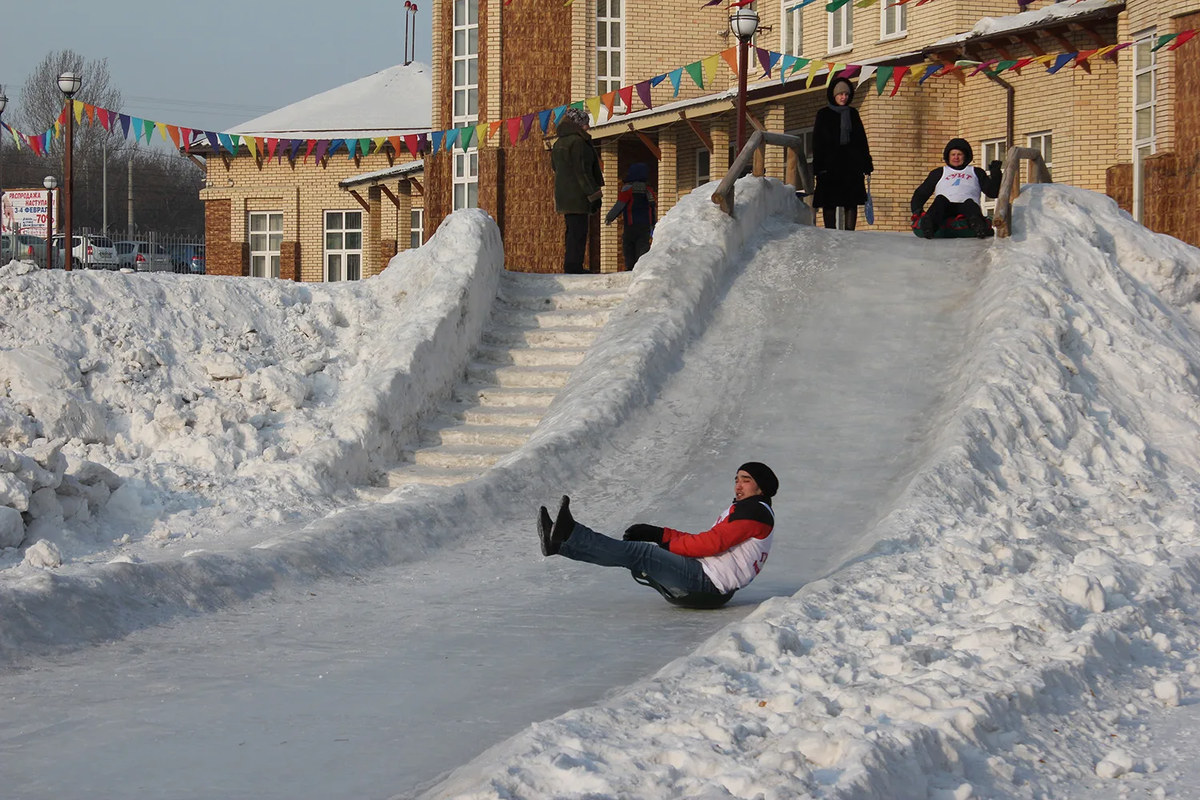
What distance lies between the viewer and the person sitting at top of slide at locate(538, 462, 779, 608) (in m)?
6.25

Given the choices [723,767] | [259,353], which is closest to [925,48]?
[259,353]

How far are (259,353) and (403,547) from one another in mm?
5834

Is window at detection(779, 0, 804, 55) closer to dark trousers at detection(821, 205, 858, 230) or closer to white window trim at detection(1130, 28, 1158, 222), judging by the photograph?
white window trim at detection(1130, 28, 1158, 222)

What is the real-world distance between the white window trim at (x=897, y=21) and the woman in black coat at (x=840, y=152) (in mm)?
8446

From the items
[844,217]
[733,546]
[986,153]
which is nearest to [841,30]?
[986,153]

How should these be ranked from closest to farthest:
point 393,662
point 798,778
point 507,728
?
1. point 798,778
2. point 507,728
3. point 393,662

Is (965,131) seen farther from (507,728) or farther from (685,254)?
(507,728)

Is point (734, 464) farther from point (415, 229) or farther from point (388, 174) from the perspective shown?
Answer: point (415, 229)

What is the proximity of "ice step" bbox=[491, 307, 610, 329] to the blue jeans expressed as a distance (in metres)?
6.19

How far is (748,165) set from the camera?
13.3m

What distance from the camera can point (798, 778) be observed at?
387 cm

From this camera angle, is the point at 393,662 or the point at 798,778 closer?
the point at 798,778

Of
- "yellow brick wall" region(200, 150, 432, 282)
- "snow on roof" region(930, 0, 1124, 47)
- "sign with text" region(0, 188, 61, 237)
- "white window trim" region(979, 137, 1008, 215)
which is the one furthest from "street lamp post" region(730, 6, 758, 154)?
"yellow brick wall" region(200, 150, 432, 282)

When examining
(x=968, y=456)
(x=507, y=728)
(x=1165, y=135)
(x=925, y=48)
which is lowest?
(x=507, y=728)
